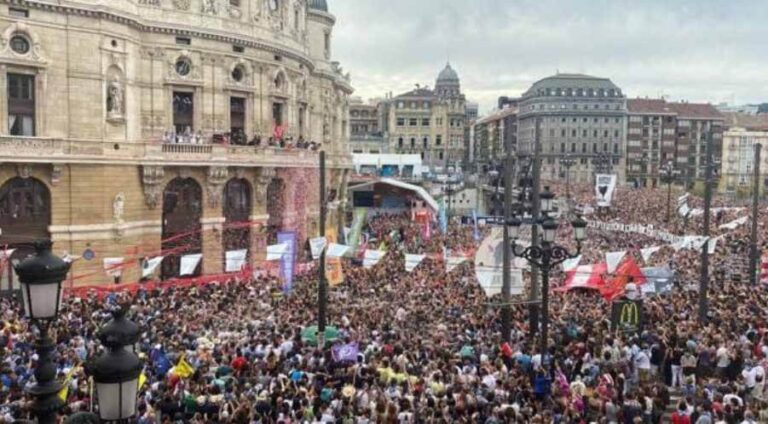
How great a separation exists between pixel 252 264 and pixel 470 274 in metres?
13.7

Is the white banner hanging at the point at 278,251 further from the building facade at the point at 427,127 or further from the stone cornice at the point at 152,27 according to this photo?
the building facade at the point at 427,127

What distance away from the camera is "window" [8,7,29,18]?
105ft

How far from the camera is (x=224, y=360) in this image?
17.8 meters

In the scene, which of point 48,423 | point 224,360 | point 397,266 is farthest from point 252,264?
point 48,423

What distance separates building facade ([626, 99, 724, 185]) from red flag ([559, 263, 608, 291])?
124 m

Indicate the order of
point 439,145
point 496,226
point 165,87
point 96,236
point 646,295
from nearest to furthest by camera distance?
point 496,226 → point 646,295 → point 96,236 → point 165,87 → point 439,145

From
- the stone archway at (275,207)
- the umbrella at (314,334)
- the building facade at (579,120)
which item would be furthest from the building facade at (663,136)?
the umbrella at (314,334)

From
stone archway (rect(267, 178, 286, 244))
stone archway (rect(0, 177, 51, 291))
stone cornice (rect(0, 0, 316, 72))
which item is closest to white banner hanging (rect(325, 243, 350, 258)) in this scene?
stone archway (rect(0, 177, 51, 291))

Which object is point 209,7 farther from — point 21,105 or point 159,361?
point 159,361

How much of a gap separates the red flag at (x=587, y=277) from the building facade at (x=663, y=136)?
124 meters

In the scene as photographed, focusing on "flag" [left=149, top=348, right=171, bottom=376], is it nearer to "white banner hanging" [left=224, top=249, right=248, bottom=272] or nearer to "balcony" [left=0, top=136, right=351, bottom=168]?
"white banner hanging" [left=224, top=249, right=248, bottom=272]

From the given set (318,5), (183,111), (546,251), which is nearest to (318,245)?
(546,251)

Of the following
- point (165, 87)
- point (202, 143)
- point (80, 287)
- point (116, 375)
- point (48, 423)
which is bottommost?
point (80, 287)

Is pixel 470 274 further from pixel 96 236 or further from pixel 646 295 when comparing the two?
pixel 96 236
